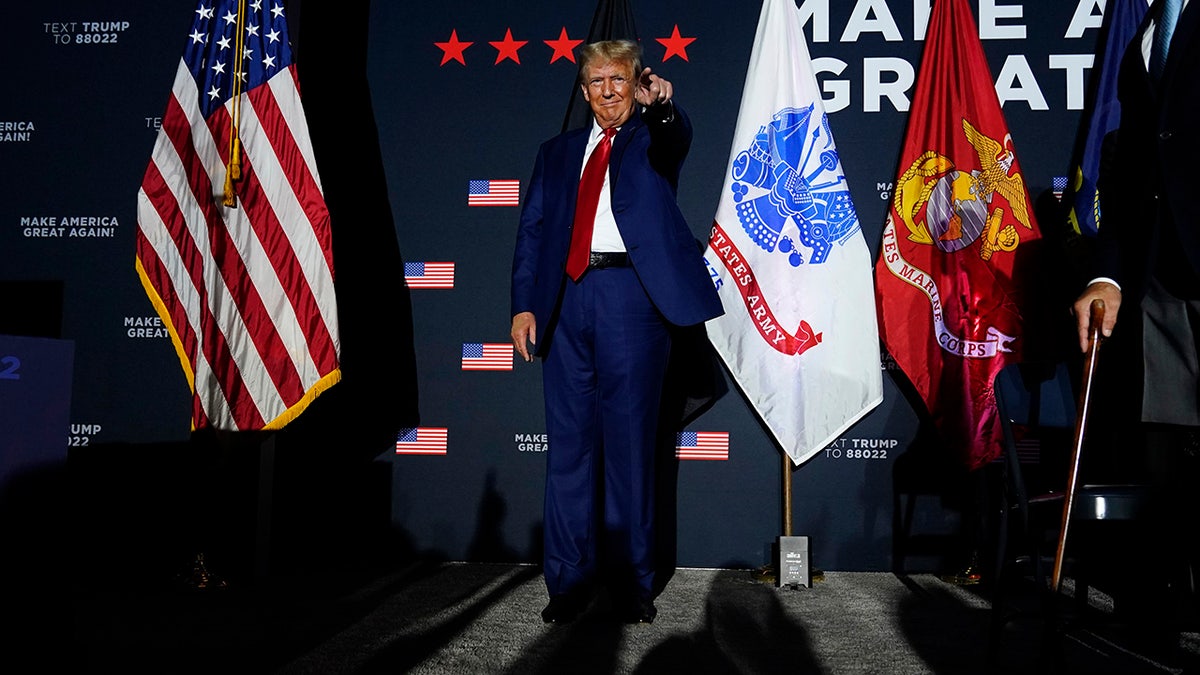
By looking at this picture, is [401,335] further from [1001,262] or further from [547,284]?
[1001,262]

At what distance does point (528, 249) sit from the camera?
115 inches

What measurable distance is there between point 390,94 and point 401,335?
1.00 meters

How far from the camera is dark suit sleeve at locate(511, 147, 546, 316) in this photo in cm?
287

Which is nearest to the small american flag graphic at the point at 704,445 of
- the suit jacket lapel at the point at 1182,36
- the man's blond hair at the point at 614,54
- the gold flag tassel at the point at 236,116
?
the man's blond hair at the point at 614,54

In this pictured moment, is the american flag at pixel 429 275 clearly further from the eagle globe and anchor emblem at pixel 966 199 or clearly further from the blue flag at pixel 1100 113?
the blue flag at pixel 1100 113

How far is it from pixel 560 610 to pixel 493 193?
6.19 feet

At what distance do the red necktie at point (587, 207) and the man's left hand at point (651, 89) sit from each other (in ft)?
1.07

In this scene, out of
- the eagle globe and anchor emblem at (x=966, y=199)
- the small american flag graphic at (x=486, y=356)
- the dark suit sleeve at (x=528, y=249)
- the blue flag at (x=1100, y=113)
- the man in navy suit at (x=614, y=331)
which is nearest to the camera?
the man in navy suit at (x=614, y=331)

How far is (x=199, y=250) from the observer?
11.0 feet

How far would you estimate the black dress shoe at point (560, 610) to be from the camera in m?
2.63

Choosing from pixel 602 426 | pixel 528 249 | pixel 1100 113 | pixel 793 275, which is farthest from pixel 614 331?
pixel 1100 113

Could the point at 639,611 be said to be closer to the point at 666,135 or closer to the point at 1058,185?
the point at 666,135

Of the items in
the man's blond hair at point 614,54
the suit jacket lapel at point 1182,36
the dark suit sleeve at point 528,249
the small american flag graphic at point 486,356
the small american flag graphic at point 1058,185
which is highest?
the man's blond hair at point 614,54

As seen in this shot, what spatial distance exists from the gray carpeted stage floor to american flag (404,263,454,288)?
Answer: 121 centimetres
